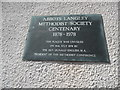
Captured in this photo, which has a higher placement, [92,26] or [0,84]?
[92,26]

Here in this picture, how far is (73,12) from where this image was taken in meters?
2.94

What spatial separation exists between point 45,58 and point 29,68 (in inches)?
10.1

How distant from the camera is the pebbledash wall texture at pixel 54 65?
223 cm

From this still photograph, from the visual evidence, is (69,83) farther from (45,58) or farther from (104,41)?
(104,41)

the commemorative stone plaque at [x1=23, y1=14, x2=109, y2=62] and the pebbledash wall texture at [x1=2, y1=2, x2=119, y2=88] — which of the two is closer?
the pebbledash wall texture at [x1=2, y1=2, x2=119, y2=88]

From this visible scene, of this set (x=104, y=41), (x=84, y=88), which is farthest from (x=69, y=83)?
(x=104, y=41)

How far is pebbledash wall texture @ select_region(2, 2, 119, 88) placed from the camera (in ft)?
7.30

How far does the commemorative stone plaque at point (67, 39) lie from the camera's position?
7.80 feet

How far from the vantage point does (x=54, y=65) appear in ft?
7.79

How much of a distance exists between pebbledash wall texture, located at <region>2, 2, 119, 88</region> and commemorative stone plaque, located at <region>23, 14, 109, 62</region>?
97mm

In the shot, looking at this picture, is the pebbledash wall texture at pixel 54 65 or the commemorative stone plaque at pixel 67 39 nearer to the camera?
the pebbledash wall texture at pixel 54 65

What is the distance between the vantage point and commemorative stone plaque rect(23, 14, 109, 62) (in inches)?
93.7

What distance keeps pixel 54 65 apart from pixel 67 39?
432 millimetres

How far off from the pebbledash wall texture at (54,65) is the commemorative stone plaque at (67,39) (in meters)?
0.10
